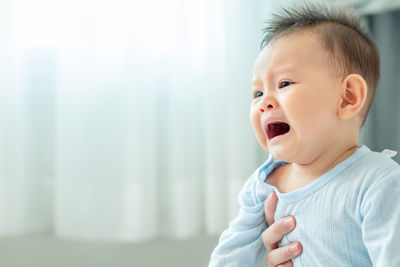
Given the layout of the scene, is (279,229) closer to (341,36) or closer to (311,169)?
(311,169)

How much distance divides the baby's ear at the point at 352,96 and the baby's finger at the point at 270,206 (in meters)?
0.19

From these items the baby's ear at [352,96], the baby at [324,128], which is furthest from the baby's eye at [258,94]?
the baby's ear at [352,96]

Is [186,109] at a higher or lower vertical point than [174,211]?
higher

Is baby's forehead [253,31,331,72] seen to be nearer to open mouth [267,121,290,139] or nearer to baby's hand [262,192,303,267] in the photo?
open mouth [267,121,290,139]

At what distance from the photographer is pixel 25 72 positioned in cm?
142

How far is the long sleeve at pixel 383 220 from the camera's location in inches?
24.9

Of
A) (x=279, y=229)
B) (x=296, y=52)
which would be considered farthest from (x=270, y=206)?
(x=296, y=52)

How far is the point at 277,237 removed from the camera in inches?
32.4

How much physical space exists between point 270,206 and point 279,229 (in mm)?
54

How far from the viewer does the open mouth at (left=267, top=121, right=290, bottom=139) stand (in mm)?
810

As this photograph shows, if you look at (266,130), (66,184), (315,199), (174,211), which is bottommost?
(174,211)

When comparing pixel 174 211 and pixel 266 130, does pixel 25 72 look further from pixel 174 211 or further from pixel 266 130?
pixel 266 130

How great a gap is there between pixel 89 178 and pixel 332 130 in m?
0.84

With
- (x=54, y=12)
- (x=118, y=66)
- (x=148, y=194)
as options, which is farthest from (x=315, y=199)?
(x=54, y=12)
